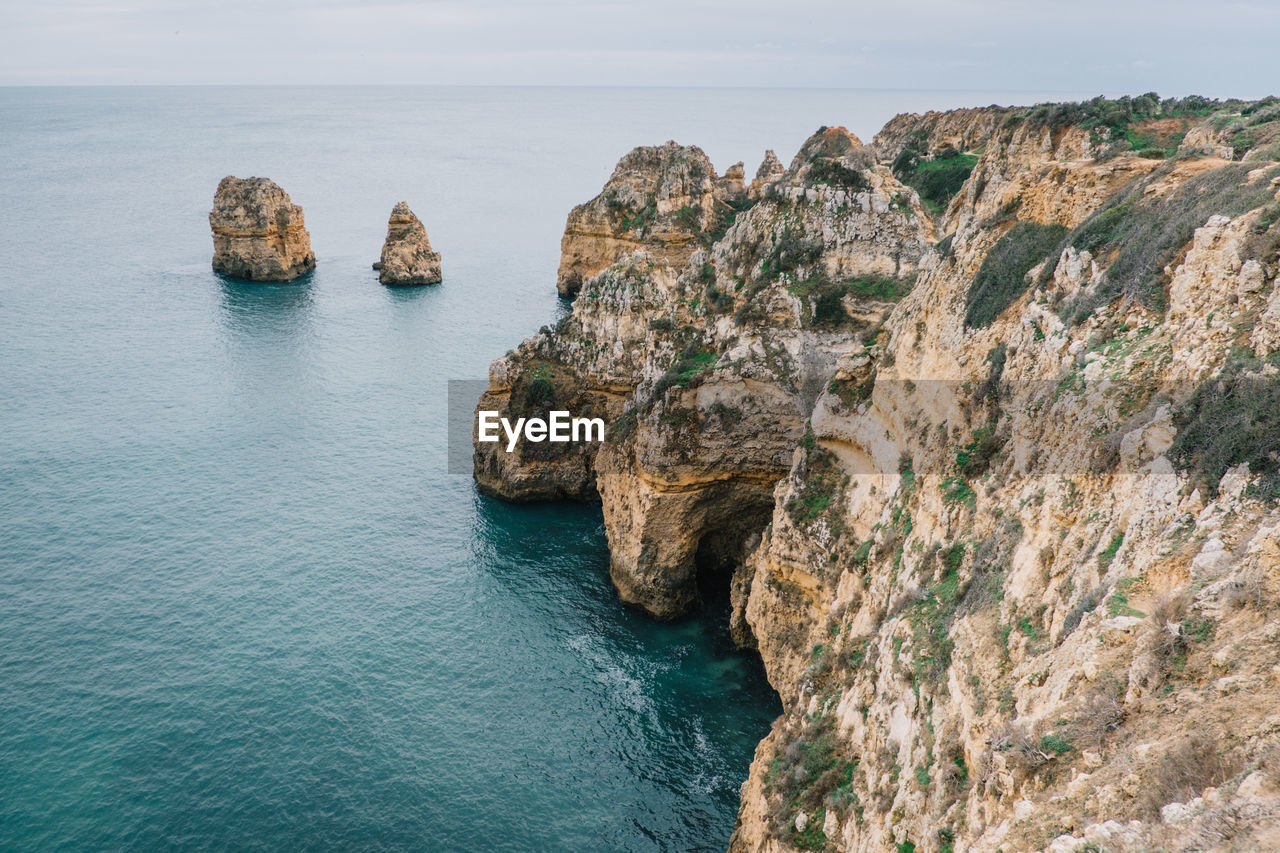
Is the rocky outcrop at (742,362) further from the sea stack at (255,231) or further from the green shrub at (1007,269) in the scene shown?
the sea stack at (255,231)

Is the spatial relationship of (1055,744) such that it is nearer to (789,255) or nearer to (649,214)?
(789,255)

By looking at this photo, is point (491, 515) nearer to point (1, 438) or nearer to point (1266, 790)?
point (1, 438)

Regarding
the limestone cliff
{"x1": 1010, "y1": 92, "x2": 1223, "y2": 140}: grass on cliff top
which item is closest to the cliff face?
{"x1": 1010, "y1": 92, "x2": 1223, "y2": 140}: grass on cliff top

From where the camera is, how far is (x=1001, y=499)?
19.9 m

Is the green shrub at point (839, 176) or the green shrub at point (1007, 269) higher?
the green shrub at point (839, 176)

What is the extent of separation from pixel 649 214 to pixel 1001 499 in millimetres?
78284

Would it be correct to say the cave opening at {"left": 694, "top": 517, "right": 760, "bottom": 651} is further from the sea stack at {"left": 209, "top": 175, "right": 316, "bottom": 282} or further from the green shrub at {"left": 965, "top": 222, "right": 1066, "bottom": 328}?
the sea stack at {"left": 209, "top": 175, "right": 316, "bottom": 282}

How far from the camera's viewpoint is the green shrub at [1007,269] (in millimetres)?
24516

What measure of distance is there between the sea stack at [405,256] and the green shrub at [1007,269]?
9004 centimetres

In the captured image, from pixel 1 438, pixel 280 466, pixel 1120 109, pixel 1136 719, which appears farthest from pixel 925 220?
pixel 1 438

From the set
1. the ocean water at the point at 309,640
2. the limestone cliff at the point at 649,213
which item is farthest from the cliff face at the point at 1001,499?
the limestone cliff at the point at 649,213

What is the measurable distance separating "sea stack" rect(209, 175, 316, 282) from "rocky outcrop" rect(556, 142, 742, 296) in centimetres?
3702

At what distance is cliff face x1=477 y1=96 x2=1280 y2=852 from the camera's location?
38.2 feet

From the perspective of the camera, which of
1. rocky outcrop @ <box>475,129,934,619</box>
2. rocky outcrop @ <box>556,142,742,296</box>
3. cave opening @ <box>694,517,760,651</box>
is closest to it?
cave opening @ <box>694,517,760,651</box>
